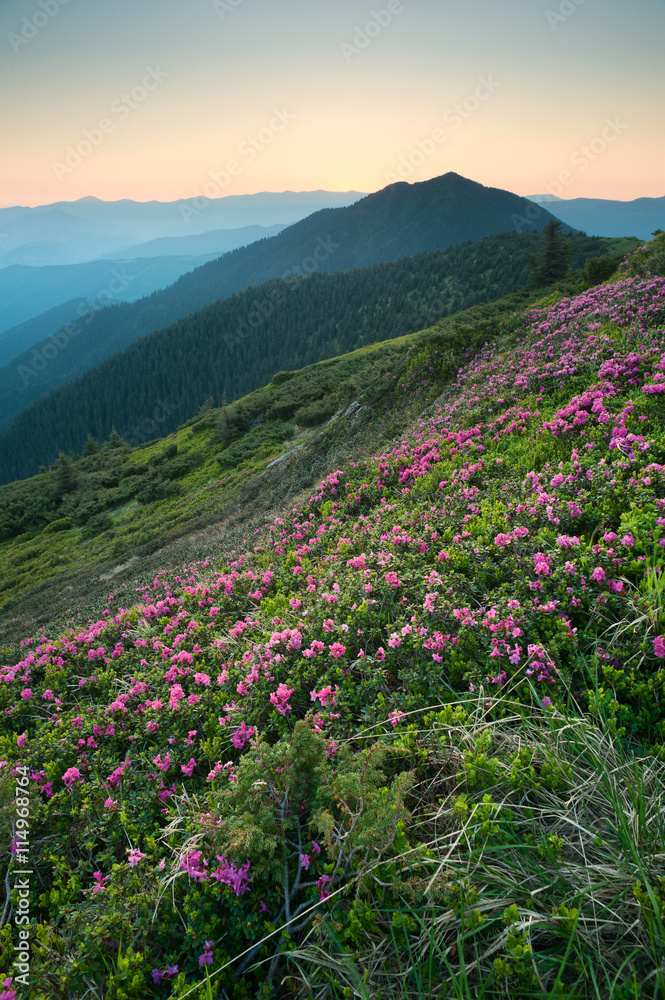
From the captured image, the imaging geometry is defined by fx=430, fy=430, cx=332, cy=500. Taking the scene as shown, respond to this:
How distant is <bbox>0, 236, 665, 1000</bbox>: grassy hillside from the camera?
183cm

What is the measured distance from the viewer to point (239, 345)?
141 meters

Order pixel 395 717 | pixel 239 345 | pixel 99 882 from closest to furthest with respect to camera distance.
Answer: pixel 99 882
pixel 395 717
pixel 239 345

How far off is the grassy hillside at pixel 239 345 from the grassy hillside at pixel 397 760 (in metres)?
118

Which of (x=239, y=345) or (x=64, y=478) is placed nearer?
(x=64, y=478)

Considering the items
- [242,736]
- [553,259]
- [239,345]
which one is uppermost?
[239,345]

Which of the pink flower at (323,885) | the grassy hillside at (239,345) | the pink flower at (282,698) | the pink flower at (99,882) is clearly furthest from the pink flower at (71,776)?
the grassy hillside at (239,345)

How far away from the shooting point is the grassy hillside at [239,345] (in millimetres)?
121500

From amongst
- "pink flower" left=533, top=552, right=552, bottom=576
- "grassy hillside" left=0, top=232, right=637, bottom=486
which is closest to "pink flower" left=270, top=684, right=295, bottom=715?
"pink flower" left=533, top=552, right=552, bottom=576

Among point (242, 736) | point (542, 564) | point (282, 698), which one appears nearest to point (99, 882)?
point (242, 736)

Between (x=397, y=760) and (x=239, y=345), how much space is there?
15113 cm

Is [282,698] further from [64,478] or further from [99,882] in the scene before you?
[64,478]

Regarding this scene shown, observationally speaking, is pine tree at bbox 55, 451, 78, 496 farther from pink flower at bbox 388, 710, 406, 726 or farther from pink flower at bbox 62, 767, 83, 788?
pink flower at bbox 388, 710, 406, 726

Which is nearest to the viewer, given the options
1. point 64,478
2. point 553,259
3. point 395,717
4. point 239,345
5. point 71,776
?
point 395,717

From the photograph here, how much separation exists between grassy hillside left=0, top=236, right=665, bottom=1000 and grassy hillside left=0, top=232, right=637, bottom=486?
118 metres
